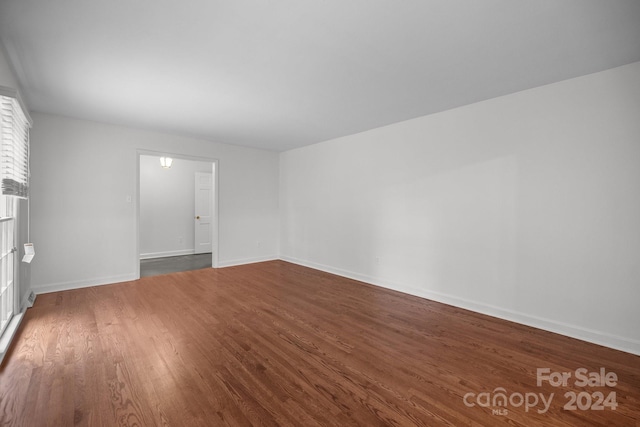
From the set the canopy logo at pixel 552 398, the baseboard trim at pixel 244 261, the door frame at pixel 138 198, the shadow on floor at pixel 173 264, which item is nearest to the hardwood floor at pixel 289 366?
the canopy logo at pixel 552 398

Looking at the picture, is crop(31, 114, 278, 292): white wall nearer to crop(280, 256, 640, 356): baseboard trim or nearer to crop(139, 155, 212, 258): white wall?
crop(139, 155, 212, 258): white wall

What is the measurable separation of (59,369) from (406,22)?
3.58 meters

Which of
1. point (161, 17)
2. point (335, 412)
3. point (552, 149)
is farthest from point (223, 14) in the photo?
point (552, 149)

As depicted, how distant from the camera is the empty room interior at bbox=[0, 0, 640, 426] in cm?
186

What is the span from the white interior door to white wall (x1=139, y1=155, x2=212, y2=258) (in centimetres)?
24

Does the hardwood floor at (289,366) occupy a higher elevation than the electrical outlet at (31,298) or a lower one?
lower

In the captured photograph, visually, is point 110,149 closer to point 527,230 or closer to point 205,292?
point 205,292

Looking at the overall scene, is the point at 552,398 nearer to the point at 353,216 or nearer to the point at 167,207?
the point at 353,216

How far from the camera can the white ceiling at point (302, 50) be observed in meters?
1.84

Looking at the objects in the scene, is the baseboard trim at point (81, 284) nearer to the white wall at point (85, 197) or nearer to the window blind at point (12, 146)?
the white wall at point (85, 197)

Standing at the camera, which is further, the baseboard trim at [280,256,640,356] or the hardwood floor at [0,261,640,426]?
the baseboard trim at [280,256,640,356]

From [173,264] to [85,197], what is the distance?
223cm

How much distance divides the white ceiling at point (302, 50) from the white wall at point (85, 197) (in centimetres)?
62

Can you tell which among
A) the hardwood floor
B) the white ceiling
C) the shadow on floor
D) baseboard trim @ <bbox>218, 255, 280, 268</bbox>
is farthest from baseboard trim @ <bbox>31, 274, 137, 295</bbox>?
the white ceiling
